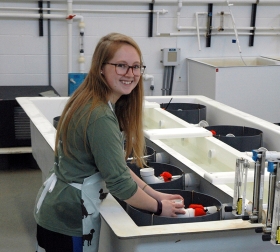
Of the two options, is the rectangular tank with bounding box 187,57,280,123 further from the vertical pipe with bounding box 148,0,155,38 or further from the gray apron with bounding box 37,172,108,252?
the gray apron with bounding box 37,172,108,252

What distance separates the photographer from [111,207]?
160cm

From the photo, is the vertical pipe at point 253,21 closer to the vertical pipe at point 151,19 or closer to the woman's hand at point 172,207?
the vertical pipe at point 151,19

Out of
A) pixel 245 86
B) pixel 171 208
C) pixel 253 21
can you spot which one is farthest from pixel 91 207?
pixel 253 21

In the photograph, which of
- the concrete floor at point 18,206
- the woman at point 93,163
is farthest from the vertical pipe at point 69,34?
the woman at point 93,163

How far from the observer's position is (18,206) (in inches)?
135

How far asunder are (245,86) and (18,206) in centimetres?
235

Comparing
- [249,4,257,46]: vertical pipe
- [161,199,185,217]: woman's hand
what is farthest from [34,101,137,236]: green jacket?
[249,4,257,46]: vertical pipe

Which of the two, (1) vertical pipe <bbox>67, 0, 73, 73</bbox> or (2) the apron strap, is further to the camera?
(1) vertical pipe <bbox>67, 0, 73, 73</bbox>

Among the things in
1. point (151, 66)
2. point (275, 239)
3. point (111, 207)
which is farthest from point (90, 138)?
point (151, 66)

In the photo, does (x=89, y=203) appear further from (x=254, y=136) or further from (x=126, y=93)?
(x=254, y=136)

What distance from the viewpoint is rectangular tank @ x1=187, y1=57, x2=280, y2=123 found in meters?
4.57

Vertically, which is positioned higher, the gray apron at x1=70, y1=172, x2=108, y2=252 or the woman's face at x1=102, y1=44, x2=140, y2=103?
the woman's face at x1=102, y1=44, x2=140, y2=103

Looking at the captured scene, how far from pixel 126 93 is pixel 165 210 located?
381 mm

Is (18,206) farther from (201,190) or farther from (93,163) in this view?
(93,163)
